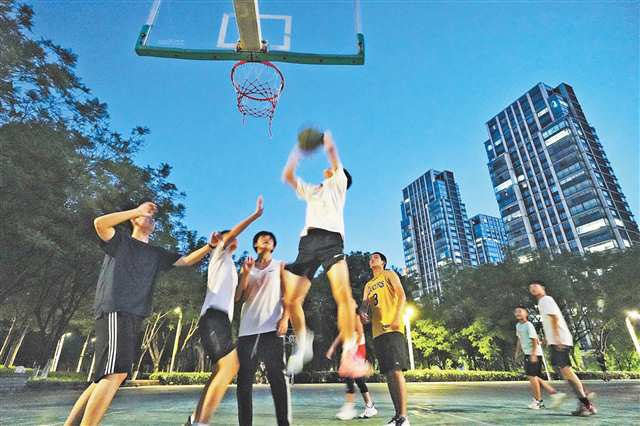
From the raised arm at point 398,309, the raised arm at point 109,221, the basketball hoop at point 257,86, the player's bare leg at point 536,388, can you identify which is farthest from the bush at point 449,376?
the raised arm at point 109,221

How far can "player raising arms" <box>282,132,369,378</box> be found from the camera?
11.6 feet

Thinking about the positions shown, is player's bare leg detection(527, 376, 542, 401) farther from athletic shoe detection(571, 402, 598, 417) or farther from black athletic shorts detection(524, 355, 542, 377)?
athletic shoe detection(571, 402, 598, 417)

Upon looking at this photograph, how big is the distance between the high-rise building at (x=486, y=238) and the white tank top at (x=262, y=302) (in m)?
158

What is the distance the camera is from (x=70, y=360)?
4866 cm

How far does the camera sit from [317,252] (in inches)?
141

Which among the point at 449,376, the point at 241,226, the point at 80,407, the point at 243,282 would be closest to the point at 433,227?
the point at 449,376

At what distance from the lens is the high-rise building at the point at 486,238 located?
5861 inches

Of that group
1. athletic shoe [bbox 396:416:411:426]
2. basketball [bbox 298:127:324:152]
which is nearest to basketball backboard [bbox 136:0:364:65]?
basketball [bbox 298:127:324:152]

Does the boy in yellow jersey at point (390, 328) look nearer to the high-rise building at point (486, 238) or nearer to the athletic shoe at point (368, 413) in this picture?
the athletic shoe at point (368, 413)

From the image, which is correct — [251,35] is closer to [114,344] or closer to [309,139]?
[309,139]

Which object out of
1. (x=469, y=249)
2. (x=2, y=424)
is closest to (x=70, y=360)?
(x=2, y=424)

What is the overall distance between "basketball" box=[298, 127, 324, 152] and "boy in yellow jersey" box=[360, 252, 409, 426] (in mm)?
1936

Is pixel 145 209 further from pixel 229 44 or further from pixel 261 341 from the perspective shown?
pixel 229 44

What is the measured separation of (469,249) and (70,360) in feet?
455
